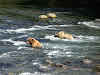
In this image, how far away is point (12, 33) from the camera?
54.0ft

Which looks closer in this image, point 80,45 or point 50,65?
point 50,65

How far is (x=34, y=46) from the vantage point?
12789mm

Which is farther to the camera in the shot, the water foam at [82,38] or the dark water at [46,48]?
the water foam at [82,38]

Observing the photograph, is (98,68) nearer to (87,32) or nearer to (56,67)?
(56,67)

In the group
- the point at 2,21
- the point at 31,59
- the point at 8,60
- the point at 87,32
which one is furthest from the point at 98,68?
the point at 2,21

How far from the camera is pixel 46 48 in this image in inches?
501

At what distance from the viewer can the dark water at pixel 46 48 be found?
9882mm

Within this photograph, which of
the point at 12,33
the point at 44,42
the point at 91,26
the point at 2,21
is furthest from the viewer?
the point at 2,21

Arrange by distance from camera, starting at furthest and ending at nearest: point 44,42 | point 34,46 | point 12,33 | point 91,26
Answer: point 91,26
point 12,33
point 44,42
point 34,46

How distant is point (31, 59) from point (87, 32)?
685cm

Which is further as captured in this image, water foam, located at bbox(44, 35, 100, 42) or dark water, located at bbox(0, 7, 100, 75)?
water foam, located at bbox(44, 35, 100, 42)

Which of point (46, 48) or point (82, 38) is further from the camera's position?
point (82, 38)

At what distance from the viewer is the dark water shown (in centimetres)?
988

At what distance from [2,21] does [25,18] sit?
2.46m
